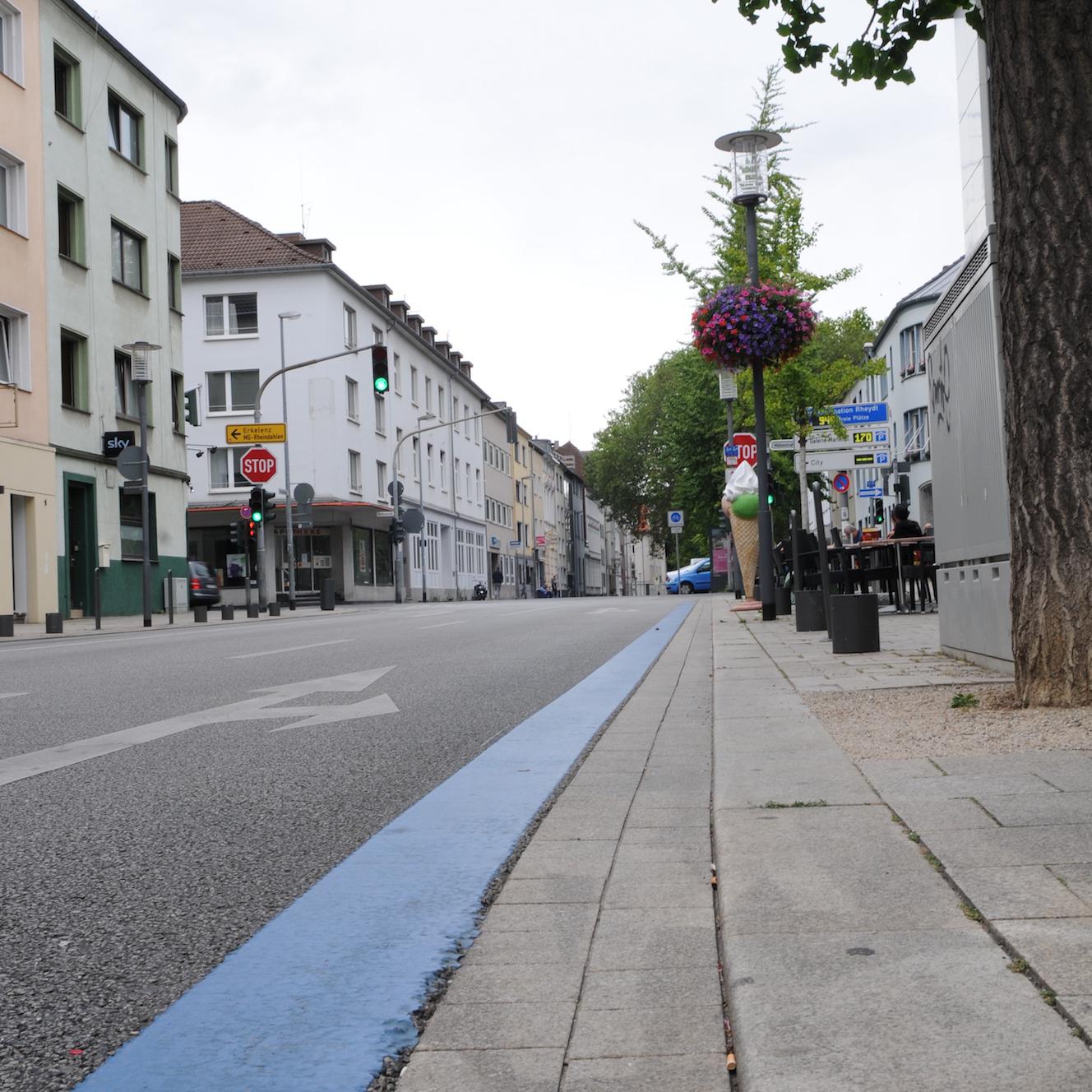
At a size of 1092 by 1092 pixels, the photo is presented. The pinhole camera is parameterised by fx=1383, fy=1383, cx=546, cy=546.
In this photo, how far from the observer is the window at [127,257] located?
31.8m

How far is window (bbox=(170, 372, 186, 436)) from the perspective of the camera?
34.7 meters

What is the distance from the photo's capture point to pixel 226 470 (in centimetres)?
4950

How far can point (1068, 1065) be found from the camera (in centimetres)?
191

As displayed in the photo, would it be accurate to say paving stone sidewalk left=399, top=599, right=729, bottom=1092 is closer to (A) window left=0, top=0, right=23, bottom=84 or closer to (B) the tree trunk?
(B) the tree trunk

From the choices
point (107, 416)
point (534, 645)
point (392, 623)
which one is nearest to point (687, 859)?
point (534, 645)

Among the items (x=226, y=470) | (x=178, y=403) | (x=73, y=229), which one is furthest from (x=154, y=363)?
(x=226, y=470)

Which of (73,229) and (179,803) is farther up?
(73,229)

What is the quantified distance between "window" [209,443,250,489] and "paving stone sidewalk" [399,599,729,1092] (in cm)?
4597

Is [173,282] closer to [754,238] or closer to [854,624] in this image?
[754,238]

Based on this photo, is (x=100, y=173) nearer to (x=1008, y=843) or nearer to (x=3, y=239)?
(x=3, y=239)

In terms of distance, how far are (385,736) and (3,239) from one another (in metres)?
23.2

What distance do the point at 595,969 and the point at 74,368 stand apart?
95.5 ft

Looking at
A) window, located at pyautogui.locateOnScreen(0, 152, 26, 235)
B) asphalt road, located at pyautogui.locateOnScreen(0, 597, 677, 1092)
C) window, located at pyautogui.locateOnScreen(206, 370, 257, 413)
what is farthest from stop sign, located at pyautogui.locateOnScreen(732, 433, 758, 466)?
window, located at pyautogui.locateOnScreen(206, 370, 257, 413)

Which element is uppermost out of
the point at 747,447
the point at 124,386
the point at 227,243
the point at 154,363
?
the point at 227,243
